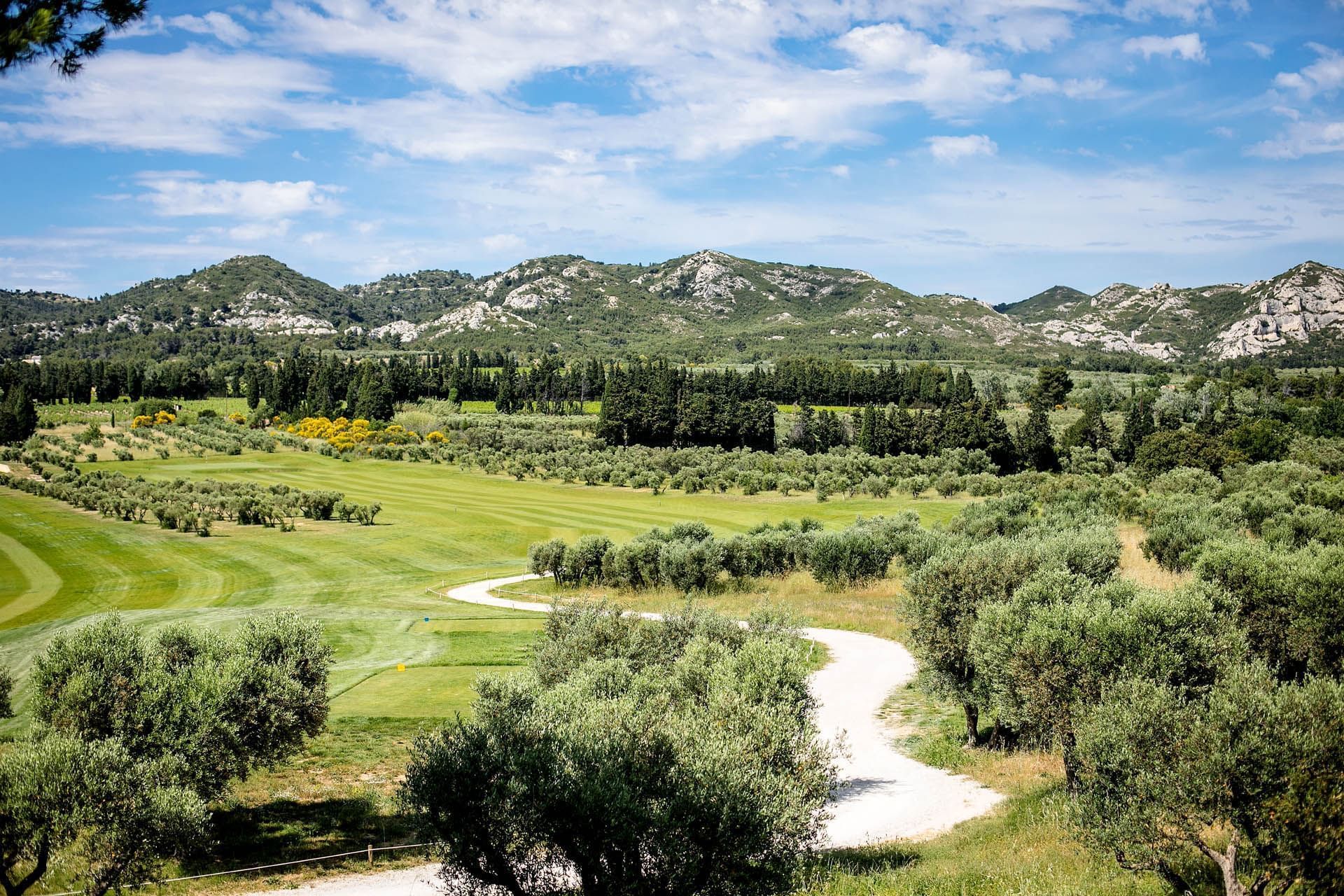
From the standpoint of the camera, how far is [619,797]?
41.5 ft

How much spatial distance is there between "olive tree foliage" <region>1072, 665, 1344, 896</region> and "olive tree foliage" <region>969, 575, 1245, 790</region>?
10.8ft

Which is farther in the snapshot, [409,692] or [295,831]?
[409,692]

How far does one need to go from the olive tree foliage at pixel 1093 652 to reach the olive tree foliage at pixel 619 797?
6.60 meters

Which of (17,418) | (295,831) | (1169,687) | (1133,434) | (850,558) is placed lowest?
(295,831)

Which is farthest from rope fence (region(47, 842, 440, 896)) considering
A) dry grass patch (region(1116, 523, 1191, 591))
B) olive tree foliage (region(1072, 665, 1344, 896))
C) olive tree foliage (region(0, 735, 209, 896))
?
dry grass patch (region(1116, 523, 1191, 591))

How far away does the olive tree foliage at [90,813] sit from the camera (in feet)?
44.2

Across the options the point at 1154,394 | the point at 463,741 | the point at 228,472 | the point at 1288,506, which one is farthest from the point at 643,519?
the point at 1154,394

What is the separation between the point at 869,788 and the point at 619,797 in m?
12.8

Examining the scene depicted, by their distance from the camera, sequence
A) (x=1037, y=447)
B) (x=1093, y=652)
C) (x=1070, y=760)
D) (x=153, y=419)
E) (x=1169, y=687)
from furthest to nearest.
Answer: (x=153, y=419) → (x=1037, y=447) → (x=1093, y=652) → (x=1070, y=760) → (x=1169, y=687)

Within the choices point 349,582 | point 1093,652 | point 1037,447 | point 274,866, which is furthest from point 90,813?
point 1037,447

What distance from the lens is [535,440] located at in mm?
115312

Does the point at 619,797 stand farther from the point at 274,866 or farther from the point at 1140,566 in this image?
the point at 1140,566

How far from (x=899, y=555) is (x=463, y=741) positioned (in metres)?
41.1

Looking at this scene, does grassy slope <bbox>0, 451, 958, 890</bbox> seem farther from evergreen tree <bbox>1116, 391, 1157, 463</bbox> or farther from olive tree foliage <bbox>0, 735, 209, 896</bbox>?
evergreen tree <bbox>1116, 391, 1157, 463</bbox>
